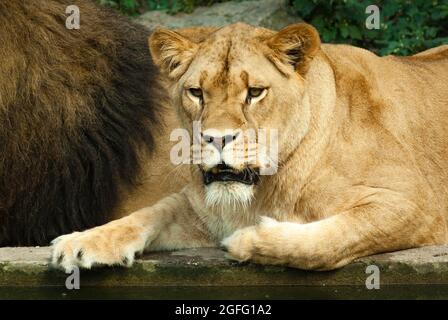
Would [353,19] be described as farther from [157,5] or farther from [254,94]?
[254,94]

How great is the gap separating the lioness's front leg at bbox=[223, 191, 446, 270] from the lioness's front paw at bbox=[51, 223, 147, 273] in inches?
18.8

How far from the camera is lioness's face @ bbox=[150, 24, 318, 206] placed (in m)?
5.78

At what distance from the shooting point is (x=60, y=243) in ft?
20.0

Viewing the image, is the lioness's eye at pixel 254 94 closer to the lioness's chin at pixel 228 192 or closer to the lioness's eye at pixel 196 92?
the lioness's eye at pixel 196 92

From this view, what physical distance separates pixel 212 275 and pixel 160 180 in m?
1.35

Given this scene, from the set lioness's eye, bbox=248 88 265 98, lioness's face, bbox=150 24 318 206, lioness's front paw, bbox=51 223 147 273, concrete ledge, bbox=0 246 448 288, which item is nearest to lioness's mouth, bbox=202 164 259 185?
lioness's face, bbox=150 24 318 206

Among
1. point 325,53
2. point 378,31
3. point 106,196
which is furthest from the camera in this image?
point 378,31

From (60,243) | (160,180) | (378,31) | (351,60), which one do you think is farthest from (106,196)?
(378,31)

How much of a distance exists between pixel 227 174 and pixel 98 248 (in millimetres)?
754

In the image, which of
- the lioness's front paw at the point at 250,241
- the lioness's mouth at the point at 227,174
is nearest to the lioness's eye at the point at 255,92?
the lioness's mouth at the point at 227,174

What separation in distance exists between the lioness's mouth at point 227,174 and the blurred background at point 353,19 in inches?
163

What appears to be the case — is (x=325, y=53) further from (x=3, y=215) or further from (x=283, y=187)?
(x=3, y=215)

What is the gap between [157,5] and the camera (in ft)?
36.1
